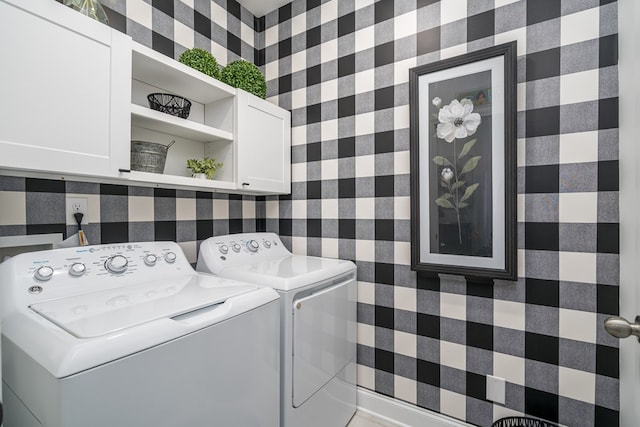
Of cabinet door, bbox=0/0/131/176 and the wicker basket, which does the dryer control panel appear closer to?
the wicker basket

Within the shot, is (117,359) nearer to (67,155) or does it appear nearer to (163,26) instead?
(67,155)

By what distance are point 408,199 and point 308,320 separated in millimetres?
841

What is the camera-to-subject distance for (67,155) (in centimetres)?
108

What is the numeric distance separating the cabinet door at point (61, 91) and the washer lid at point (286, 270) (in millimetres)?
692

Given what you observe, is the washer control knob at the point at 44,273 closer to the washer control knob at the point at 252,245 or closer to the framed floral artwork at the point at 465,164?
the washer control knob at the point at 252,245

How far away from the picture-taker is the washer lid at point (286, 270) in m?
1.36

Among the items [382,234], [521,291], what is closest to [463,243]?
[521,291]

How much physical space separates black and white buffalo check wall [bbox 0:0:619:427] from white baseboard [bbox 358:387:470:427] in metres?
0.05

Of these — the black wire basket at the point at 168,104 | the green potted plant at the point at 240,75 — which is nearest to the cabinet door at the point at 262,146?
the green potted plant at the point at 240,75

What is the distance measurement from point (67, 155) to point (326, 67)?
1.52 m

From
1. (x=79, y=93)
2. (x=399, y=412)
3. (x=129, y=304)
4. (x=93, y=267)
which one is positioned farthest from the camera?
(x=399, y=412)

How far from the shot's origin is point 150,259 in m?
1.38

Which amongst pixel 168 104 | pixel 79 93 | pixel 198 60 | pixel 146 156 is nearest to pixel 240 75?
pixel 198 60

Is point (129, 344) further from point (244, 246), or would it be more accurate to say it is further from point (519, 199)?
point (519, 199)
